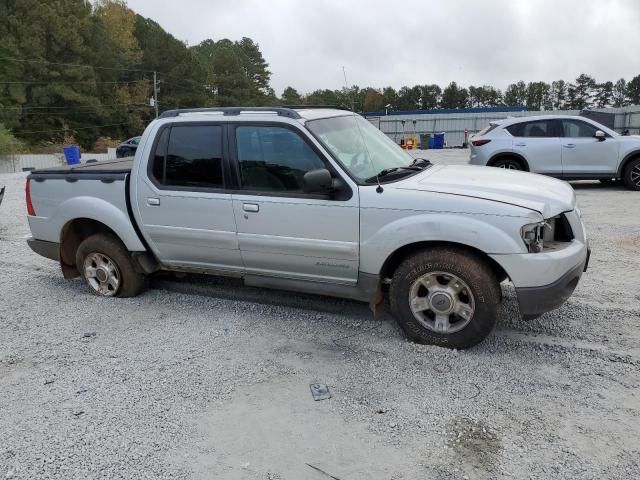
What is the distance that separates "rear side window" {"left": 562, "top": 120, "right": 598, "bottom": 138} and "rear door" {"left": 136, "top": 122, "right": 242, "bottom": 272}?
929cm

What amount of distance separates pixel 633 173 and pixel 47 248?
11.2 m

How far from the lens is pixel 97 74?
206 ft

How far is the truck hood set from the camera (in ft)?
12.7

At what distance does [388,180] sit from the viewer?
4.30 meters

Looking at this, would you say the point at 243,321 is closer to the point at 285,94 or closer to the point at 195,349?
the point at 195,349

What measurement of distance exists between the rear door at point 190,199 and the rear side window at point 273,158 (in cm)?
20

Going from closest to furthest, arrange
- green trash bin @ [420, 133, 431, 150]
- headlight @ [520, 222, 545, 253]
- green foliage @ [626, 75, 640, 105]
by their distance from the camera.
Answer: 1. headlight @ [520, 222, 545, 253]
2. green trash bin @ [420, 133, 431, 150]
3. green foliage @ [626, 75, 640, 105]

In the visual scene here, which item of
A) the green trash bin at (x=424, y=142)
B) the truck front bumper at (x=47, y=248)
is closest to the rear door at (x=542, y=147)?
the truck front bumper at (x=47, y=248)

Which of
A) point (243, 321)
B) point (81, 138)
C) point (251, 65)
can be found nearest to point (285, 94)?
point (251, 65)

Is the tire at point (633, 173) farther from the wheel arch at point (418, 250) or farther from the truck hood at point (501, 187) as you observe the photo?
the wheel arch at point (418, 250)

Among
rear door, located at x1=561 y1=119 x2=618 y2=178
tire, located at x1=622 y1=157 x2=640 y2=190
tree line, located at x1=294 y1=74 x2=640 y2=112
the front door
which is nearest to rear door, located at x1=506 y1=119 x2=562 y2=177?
rear door, located at x1=561 y1=119 x2=618 y2=178

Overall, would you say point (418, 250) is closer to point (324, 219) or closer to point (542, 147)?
point (324, 219)

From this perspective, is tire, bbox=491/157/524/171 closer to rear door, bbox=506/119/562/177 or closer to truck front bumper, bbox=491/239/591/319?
rear door, bbox=506/119/562/177

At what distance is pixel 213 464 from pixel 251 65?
94997 millimetres
